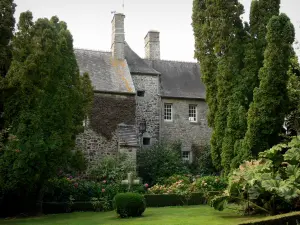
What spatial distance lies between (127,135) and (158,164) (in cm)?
253

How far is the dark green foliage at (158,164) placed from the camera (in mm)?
22562

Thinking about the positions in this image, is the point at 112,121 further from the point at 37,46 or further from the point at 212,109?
the point at 37,46

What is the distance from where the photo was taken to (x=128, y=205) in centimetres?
1266

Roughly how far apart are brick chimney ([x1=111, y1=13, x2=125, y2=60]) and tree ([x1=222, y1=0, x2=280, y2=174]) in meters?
10.0

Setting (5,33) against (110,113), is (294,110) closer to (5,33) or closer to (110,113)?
(110,113)

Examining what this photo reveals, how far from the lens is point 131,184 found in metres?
16.8

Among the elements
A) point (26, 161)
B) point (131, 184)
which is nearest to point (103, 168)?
point (131, 184)

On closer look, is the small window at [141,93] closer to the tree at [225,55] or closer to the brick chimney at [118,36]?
the brick chimney at [118,36]

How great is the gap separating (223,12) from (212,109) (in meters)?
4.48

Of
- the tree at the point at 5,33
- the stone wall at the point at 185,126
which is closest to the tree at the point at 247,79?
the stone wall at the point at 185,126

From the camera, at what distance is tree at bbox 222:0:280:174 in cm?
1669

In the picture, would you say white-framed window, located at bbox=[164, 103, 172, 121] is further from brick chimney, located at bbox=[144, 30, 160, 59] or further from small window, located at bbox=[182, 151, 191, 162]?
brick chimney, located at bbox=[144, 30, 160, 59]

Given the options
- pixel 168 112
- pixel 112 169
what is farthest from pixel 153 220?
pixel 168 112

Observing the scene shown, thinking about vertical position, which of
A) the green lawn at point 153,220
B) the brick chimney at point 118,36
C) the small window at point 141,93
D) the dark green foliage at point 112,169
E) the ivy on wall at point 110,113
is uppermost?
the brick chimney at point 118,36
